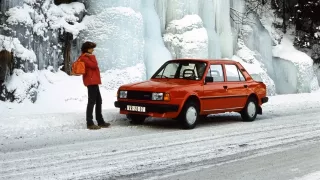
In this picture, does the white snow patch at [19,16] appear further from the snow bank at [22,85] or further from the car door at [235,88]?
the car door at [235,88]

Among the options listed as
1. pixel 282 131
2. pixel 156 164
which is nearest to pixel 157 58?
pixel 282 131

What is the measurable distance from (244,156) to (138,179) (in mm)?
2223

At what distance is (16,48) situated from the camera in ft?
44.0

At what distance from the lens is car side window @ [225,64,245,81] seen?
39.2ft

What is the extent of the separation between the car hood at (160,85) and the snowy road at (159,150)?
2.92 ft

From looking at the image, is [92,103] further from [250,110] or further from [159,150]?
[250,110]

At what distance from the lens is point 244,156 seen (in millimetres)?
7363

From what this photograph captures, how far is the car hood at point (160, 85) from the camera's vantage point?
10238 millimetres

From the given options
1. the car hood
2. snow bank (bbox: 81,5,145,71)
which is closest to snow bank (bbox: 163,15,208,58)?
snow bank (bbox: 81,5,145,71)

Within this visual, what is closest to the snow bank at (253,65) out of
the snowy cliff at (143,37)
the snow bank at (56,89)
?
the snowy cliff at (143,37)

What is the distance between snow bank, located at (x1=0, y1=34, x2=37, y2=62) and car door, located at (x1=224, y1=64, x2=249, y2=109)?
576 cm

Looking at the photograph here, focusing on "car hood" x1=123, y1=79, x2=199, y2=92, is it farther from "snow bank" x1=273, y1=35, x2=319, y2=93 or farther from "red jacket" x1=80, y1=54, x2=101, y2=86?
"snow bank" x1=273, y1=35, x2=319, y2=93

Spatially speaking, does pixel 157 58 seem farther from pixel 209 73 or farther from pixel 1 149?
pixel 1 149

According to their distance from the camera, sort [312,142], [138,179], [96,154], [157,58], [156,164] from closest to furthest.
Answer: [138,179] → [156,164] → [96,154] → [312,142] → [157,58]
